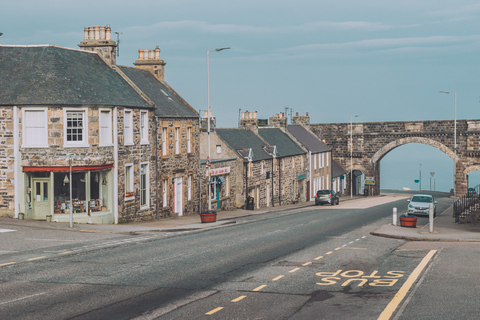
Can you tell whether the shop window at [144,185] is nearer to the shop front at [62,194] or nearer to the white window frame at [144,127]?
the white window frame at [144,127]

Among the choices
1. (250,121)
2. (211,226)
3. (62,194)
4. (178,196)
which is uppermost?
(250,121)

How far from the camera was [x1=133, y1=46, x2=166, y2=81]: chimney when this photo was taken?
147 feet

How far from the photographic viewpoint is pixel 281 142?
6750 cm

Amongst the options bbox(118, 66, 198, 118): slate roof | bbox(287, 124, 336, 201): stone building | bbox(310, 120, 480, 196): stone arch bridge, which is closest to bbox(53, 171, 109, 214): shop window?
bbox(118, 66, 198, 118): slate roof

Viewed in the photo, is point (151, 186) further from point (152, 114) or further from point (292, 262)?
point (292, 262)

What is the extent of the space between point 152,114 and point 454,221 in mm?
19502

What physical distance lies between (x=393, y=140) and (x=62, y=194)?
5793 centimetres

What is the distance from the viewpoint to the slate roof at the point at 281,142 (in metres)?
64.0

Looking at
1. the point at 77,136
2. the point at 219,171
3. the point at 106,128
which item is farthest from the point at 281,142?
the point at 77,136

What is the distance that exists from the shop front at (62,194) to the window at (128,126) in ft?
8.61

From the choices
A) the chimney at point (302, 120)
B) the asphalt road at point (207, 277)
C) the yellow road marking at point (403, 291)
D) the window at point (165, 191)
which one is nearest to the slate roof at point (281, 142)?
the chimney at point (302, 120)

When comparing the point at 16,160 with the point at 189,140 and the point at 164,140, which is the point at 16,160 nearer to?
the point at 164,140

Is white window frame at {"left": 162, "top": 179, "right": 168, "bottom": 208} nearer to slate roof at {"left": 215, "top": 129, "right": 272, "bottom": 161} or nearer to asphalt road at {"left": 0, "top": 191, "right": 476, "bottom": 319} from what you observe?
asphalt road at {"left": 0, "top": 191, "right": 476, "bottom": 319}

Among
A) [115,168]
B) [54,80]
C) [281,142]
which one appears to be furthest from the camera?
[281,142]
